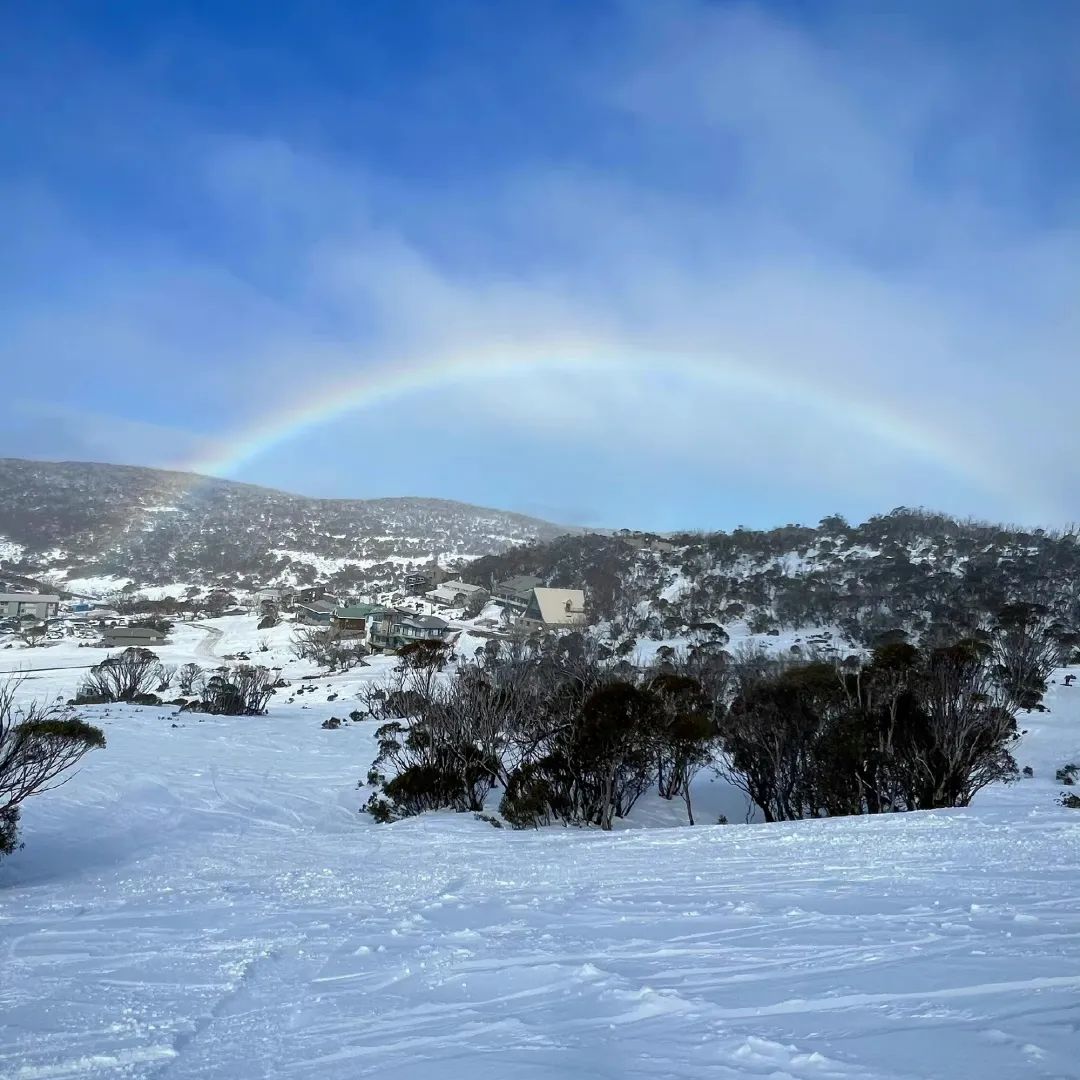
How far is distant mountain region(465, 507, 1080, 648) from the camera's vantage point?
50062 mm

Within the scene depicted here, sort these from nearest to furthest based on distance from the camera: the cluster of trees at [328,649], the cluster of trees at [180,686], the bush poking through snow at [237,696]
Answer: the bush poking through snow at [237,696]
the cluster of trees at [180,686]
the cluster of trees at [328,649]

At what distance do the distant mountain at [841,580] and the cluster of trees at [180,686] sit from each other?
25.6m

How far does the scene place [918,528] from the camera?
Result: 245ft

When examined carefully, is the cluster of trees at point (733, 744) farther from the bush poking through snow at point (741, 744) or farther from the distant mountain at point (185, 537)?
the distant mountain at point (185, 537)

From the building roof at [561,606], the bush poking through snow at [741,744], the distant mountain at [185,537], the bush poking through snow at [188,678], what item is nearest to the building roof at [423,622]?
the building roof at [561,606]

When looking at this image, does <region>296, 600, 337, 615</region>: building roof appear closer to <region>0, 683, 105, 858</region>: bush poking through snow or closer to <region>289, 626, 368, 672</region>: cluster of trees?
<region>289, 626, 368, 672</region>: cluster of trees

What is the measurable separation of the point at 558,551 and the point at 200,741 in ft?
216

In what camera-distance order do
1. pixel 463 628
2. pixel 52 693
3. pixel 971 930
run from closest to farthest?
pixel 971 930
pixel 52 693
pixel 463 628

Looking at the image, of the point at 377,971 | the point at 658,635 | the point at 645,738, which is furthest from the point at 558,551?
the point at 377,971

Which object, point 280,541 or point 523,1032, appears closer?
point 523,1032

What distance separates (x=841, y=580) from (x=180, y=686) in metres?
52.6

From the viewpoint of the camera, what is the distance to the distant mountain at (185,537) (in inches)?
5187

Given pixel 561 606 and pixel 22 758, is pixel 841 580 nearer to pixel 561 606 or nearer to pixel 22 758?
pixel 561 606

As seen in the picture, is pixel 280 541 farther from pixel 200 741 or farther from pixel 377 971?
pixel 377 971
